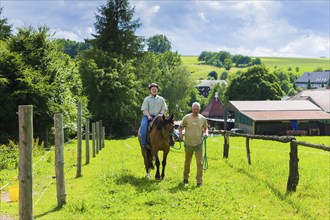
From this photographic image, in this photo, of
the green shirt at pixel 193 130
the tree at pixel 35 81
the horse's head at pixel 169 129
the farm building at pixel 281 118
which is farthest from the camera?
the farm building at pixel 281 118

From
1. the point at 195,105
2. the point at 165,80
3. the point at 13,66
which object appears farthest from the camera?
the point at 165,80

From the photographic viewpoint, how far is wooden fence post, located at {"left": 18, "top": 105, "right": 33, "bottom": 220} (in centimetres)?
549

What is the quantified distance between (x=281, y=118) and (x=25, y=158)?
5058 cm

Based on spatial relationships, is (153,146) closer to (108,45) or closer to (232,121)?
(108,45)

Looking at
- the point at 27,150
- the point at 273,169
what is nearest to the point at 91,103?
the point at 273,169

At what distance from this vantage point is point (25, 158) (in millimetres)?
5551

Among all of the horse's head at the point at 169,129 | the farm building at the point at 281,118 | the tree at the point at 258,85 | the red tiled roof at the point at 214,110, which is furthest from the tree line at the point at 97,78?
the horse's head at the point at 169,129

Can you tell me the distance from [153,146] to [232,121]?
2272 inches

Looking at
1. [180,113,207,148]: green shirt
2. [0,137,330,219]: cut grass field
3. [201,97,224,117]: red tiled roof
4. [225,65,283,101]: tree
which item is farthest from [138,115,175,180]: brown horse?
[201,97,224,117]: red tiled roof

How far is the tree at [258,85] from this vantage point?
7181 cm

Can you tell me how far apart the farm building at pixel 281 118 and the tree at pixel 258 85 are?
39.0 feet

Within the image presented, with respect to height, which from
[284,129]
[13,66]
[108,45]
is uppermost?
[108,45]

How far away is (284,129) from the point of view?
176 feet

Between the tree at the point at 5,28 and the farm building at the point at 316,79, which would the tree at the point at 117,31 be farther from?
the farm building at the point at 316,79
